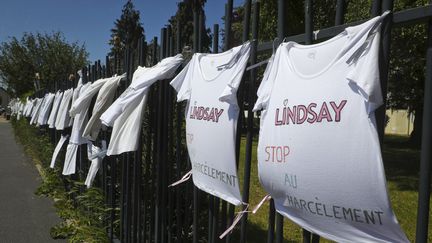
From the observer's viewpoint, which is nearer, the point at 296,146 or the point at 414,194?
the point at 296,146

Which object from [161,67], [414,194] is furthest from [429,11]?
[414,194]

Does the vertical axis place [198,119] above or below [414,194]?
above

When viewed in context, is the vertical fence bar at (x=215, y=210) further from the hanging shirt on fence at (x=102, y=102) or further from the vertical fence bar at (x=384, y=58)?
the hanging shirt on fence at (x=102, y=102)

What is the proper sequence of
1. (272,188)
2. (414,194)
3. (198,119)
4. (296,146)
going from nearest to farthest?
(296,146)
(272,188)
(198,119)
(414,194)

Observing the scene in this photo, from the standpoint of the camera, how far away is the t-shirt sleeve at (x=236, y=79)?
2.33 m

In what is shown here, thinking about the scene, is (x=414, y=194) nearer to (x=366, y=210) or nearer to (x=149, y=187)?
(x=149, y=187)

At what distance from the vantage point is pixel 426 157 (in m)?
1.53

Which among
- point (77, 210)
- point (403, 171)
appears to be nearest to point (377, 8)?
point (77, 210)

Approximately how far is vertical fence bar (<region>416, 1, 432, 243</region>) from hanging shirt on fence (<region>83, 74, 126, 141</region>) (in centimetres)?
354

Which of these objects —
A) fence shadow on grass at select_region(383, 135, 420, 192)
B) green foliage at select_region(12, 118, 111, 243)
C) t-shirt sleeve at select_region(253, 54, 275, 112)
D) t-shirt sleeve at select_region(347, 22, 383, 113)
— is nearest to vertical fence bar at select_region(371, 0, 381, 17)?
t-shirt sleeve at select_region(347, 22, 383, 113)

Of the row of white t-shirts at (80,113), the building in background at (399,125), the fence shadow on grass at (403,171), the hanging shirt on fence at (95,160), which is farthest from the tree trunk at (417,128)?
the building in background at (399,125)

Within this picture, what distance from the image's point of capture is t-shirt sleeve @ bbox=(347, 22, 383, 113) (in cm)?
157

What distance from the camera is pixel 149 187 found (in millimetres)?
4012

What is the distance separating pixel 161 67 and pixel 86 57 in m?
31.3
